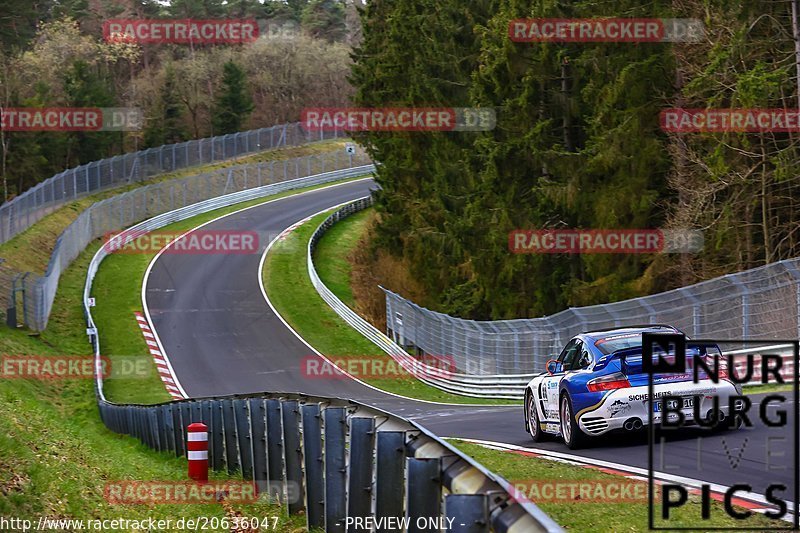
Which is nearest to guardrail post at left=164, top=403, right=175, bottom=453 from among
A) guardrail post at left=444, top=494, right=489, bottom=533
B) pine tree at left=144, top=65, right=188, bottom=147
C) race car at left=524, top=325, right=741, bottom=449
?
race car at left=524, top=325, right=741, bottom=449

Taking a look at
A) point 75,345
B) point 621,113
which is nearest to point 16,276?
point 75,345

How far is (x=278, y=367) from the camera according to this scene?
43031 mm

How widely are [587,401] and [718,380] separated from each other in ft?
Answer: 5.96

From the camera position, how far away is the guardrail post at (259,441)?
38.7ft

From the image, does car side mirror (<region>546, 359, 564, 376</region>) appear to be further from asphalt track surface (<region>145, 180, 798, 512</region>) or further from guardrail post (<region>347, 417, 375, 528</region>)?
guardrail post (<region>347, 417, 375, 528</region>)

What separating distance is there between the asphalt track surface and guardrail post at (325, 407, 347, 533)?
3532 millimetres

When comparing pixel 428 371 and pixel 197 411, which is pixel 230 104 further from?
pixel 197 411

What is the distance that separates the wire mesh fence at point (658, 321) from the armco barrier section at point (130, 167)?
75.2 feet

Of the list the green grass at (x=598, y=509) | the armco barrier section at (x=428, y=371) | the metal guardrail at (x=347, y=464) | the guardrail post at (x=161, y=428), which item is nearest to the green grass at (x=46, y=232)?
the armco barrier section at (x=428, y=371)

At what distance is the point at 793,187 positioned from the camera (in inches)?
1166

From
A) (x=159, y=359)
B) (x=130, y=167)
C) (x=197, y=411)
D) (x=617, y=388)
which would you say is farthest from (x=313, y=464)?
(x=130, y=167)

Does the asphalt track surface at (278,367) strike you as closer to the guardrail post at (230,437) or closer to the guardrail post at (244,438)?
the guardrail post at (244,438)

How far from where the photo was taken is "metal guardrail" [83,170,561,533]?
5566 mm

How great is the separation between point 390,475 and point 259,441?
4681mm
